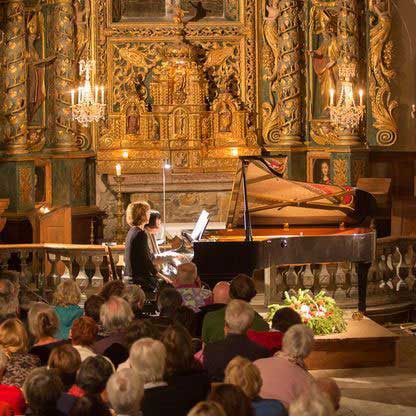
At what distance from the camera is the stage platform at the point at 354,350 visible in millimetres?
11820

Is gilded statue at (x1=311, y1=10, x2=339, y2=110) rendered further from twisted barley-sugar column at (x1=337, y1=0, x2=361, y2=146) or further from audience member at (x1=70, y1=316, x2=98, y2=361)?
audience member at (x1=70, y1=316, x2=98, y2=361)

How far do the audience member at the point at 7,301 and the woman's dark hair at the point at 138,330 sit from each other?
4.13ft

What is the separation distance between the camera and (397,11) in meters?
19.6

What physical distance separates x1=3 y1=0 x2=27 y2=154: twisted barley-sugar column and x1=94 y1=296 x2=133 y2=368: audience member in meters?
10.5

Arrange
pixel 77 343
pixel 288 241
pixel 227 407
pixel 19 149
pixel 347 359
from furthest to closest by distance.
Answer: pixel 19 149 < pixel 288 241 < pixel 347 359 < pixel 77 343 < pixel 227 407

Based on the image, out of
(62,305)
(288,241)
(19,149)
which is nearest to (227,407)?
(62,305)

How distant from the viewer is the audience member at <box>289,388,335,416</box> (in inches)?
233

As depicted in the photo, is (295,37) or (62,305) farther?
(295,37)

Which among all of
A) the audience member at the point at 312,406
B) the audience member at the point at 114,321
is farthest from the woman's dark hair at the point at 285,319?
the audience member at the point at 312,406

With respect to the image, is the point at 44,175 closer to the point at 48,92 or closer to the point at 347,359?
the point at 48,92

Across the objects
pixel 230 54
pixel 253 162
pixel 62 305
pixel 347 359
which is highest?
pixel 230 54

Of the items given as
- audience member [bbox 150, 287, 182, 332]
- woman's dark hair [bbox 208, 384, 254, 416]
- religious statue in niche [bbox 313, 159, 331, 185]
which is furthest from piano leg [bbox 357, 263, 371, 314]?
woman's dark hair [bbox 208, 384, 254, 416]

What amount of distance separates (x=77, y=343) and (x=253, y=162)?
5829 mm

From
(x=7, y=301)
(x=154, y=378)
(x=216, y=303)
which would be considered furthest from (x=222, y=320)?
(x=154, y=378)
